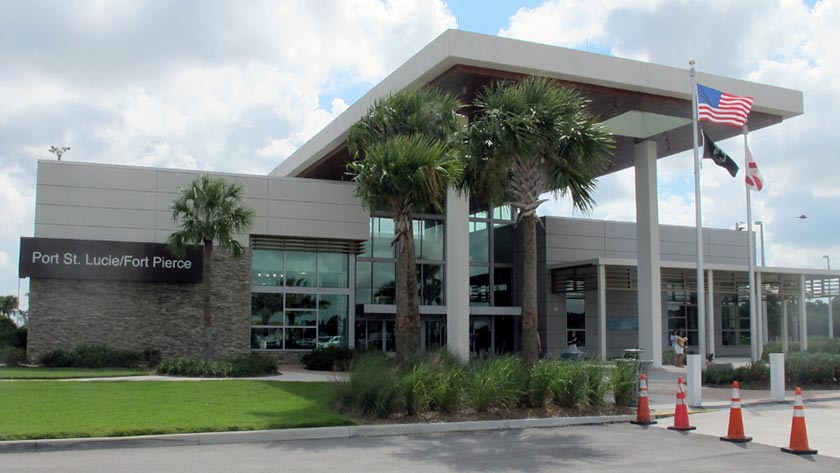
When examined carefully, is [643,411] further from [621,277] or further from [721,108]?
[621,277]

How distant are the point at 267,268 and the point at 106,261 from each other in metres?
5.86

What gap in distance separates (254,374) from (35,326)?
27.6 feet

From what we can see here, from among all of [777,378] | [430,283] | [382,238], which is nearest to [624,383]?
[777,378]

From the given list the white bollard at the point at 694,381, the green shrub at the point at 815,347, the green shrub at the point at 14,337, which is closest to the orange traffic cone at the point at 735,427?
the white bollard at the point at 694,381

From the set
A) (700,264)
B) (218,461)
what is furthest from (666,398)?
(218,461)

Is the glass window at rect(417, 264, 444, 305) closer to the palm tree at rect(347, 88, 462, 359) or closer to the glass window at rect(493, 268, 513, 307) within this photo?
the glass window at rect(493, 268, 513, 307)

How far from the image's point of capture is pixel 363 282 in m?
33.4

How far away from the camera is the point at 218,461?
33.4ft

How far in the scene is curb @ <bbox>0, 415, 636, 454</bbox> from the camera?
10891 millimetres

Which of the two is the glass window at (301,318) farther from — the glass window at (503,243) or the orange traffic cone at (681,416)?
the orange traffic cone at (681,416)

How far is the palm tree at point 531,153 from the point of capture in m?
16.9

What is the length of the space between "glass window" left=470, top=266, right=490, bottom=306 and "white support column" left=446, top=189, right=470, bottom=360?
12.1 m

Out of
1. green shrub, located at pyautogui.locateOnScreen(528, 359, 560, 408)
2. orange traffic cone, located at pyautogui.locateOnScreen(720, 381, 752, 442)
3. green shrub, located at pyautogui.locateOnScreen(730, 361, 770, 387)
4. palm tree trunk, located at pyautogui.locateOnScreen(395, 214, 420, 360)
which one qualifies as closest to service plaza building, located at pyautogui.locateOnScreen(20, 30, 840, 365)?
palm tree trunk, located at pyautogui.locateOnScreen(395, 214, 420, 360)

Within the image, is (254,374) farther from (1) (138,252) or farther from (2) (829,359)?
(2) (829,359)
